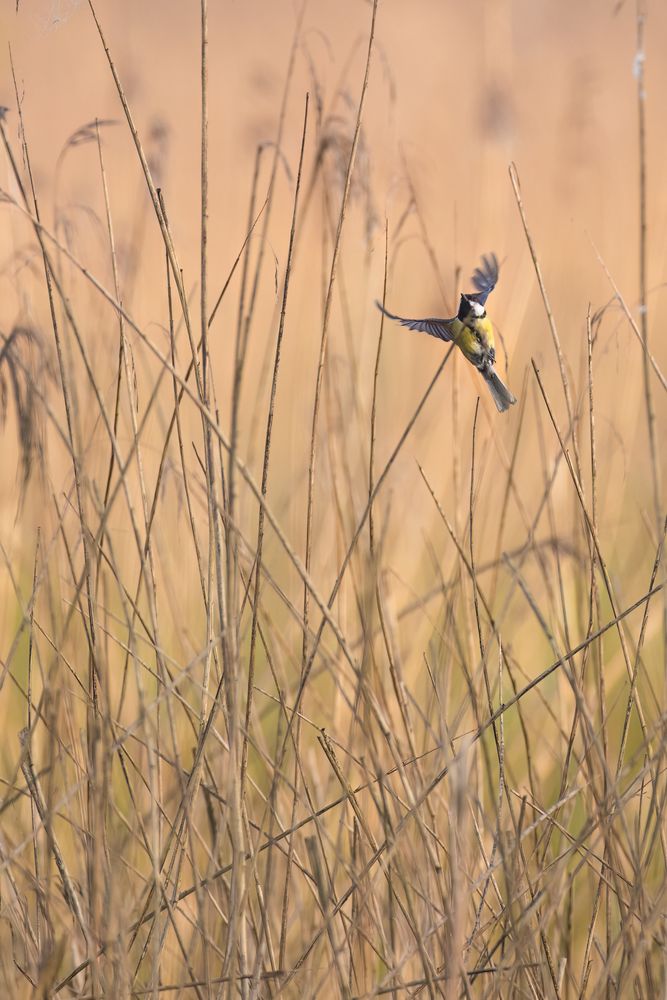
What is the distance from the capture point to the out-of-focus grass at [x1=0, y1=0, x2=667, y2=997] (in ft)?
2.00

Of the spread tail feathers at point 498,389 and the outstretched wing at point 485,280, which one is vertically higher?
the outstretched wing at point 485,280

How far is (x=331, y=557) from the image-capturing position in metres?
1.29

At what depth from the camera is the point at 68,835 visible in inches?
46.6

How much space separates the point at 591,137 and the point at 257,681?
0.99 meters

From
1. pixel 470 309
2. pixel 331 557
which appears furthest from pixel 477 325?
pixel 331 557

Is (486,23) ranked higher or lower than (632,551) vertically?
higher

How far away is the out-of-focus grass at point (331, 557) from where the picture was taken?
24.0 inches

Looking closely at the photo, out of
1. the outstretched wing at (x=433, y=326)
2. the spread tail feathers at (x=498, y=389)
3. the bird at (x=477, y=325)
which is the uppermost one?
the outstretched wing at (x=433, y=326)

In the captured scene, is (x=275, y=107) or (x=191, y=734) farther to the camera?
(x=275, y=107)

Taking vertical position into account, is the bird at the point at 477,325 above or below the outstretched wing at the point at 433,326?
below

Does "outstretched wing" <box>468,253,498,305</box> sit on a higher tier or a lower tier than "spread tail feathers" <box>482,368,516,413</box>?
higher

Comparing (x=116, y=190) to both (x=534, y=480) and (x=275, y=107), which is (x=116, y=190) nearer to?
(x=275, y=107)

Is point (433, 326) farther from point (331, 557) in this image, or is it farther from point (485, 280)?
point (331, 557)

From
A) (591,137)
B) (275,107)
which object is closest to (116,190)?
(275,107)
